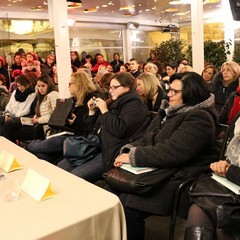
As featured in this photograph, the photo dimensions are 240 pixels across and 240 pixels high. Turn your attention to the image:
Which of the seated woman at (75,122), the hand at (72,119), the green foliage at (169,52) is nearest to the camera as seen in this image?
the seated woman at (75,122)

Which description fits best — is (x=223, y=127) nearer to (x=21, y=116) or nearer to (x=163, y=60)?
(x=21, y=116)

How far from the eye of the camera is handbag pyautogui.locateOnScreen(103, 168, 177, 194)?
213 cm

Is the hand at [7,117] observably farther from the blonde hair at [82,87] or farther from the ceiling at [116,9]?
the ceiling at [116,9]

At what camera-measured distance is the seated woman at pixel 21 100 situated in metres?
4.98

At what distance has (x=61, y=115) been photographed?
3.72 meters

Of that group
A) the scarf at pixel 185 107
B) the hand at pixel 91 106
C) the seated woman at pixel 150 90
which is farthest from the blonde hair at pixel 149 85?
the scarf at pixel 185 107

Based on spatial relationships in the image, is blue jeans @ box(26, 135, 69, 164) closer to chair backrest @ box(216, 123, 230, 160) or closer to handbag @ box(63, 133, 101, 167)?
handbag @ box(63, 133, 101, 167)

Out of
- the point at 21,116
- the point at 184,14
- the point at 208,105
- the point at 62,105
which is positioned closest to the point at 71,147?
the point at 62,105

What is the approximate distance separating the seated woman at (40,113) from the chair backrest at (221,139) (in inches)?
93.3

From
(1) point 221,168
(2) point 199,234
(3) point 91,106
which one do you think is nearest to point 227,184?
(1) point 221,168

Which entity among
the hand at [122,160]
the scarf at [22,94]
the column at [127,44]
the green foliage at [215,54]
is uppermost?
the column at [127,44]

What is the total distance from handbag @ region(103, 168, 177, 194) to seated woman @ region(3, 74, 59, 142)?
2262 millimetres

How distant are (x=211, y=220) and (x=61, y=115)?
2.25 meters

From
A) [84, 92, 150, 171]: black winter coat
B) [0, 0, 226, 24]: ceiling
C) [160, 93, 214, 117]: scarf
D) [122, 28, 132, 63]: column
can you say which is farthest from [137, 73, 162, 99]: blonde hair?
[122, 28, 132, 63]: column
